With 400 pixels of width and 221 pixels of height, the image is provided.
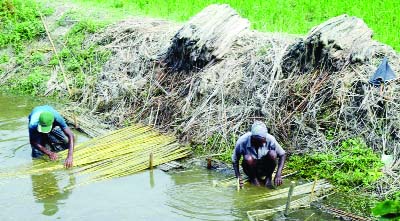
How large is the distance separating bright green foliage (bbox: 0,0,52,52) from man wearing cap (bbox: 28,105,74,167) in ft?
15.3

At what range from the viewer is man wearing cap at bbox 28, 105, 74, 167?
7.44 meters

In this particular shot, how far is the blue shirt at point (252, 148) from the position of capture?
22.3 ft

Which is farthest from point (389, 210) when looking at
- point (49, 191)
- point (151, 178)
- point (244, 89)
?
point (244, 89)

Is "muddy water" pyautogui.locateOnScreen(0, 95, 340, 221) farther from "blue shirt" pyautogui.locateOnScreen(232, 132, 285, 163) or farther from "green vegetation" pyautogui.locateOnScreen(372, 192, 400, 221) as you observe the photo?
"green vegetation" pyautogui.locateOnScreen(372, 192, 400, 221)

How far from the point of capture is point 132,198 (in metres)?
6.92

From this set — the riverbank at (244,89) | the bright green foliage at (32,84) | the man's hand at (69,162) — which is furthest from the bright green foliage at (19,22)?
the man's hand at (69,162)

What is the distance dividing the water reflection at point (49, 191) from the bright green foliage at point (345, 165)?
9.02 feet

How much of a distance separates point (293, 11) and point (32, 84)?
5.21 meters

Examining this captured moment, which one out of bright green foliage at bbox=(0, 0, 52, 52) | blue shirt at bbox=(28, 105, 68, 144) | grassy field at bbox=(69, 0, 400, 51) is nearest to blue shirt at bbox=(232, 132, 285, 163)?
blue shirt at bbox=(28, 105, 68, 144)

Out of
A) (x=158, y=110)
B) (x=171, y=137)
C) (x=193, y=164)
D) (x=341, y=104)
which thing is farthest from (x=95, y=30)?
(x=341, y=104)

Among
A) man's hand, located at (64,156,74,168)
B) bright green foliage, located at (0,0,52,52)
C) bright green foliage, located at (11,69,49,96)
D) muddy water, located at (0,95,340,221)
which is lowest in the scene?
muddy water, located at (0,95,340,221)

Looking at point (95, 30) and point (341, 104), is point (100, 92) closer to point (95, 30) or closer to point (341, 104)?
point (95, 30)

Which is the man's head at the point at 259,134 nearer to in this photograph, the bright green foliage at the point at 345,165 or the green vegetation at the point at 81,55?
the bright green foliage at the point at 345,165

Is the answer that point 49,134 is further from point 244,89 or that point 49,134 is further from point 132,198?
point 244,89
